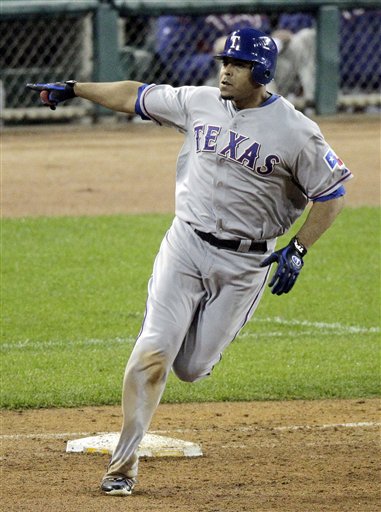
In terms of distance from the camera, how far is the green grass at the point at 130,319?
23.7 feet

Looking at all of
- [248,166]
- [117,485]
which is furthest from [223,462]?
[248,166]

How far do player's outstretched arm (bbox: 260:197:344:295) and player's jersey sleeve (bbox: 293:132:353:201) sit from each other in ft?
0.20

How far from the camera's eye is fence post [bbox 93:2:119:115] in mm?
13547

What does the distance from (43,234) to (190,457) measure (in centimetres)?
520

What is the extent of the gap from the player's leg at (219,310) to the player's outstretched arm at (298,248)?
12 cm

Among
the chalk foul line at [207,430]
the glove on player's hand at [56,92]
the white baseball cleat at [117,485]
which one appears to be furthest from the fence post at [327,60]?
the white baseball cleat at [117,485]

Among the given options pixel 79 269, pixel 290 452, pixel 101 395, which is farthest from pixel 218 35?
pixel 290 452

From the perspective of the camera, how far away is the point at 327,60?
46.9 ft

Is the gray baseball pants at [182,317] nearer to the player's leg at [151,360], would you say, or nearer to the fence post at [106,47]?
the player's leg at [151,360]

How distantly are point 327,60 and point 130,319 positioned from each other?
6497 millimetres

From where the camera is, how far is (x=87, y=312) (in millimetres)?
8812

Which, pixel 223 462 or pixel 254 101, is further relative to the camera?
pixel 223 462

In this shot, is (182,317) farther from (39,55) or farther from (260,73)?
(39,55)

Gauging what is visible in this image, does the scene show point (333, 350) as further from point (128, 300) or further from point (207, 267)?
point (207, 267)
